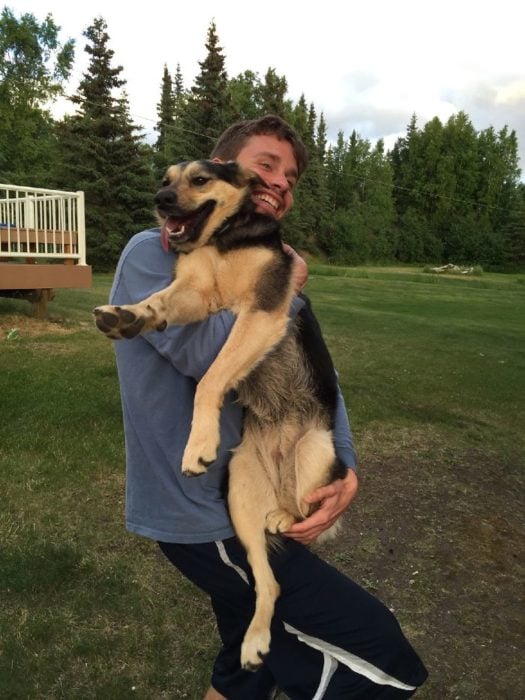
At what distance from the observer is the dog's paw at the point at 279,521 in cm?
209

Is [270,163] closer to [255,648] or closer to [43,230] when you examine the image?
[255,648]

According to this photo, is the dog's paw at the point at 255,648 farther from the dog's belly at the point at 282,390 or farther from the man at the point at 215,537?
the dog's belly at the point at 282,390

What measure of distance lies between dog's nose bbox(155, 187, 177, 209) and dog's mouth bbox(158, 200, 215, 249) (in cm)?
3

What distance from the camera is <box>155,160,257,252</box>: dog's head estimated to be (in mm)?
2256

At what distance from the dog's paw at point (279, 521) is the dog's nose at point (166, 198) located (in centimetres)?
123

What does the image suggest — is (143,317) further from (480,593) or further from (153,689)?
(480,593)

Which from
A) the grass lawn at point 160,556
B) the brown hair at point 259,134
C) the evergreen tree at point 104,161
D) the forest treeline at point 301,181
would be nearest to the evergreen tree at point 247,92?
the forest treeline at point 301,181

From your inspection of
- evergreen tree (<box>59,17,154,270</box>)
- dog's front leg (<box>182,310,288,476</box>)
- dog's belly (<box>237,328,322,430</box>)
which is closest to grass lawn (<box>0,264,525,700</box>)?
dog's belly (<box>237,328,322,430</box>)

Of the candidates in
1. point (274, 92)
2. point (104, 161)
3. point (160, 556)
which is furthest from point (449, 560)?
point (274, 92)

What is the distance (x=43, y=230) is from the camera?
39.3 ft

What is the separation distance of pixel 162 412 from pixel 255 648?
2.79ft

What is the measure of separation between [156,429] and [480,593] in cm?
295

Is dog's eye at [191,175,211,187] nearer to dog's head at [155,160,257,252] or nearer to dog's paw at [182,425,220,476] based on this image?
dog's head at [155,160,257,252]

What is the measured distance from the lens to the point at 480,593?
3.86 meters
